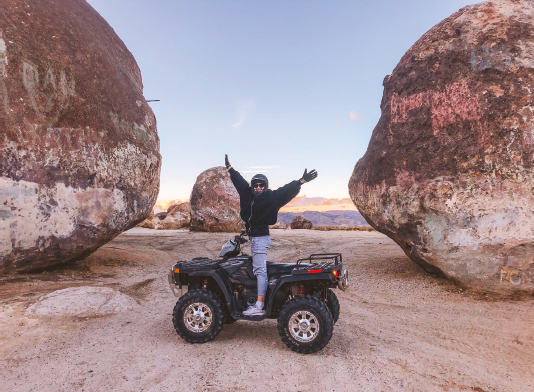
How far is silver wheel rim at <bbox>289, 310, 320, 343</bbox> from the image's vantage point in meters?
3.95

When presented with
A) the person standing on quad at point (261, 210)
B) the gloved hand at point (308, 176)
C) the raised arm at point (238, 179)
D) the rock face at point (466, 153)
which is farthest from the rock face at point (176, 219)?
the gloved hand at point (308, 176)

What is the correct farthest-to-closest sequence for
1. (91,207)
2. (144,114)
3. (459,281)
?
(144,114) → (91,207) → (459,281)

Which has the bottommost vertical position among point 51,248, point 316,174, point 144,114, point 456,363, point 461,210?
point 456,363

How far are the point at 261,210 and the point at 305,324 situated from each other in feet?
4.35

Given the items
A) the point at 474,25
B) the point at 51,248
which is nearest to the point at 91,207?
the point at 51,248

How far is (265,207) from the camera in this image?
4.38m

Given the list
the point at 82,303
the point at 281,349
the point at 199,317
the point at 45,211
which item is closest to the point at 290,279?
the point at 281,349

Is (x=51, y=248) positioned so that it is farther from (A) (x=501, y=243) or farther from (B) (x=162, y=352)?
(A) (x=501, y=243)

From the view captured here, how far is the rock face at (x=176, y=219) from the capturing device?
2247 centimetres

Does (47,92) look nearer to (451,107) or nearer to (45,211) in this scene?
(45,211)

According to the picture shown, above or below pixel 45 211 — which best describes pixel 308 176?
above

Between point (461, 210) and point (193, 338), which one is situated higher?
point (461, 210)

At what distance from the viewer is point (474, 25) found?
7.36m

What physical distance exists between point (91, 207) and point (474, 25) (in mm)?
8412
